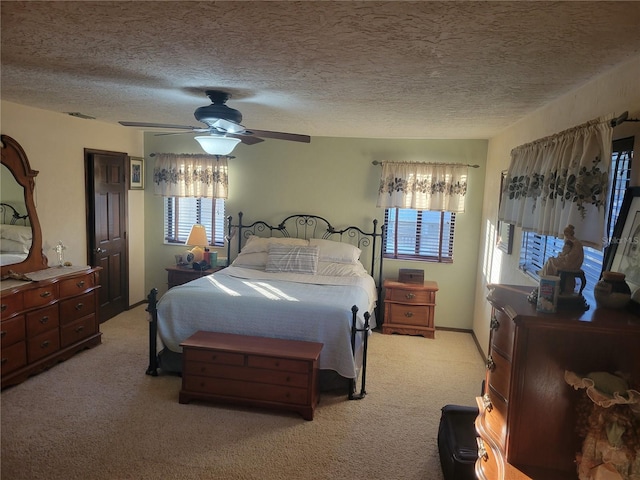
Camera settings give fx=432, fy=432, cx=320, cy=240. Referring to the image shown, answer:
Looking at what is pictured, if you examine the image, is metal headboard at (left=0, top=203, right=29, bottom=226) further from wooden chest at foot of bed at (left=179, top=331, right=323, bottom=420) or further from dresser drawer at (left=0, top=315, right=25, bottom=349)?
wooden chest at foot of bed at (left=179, top=331, right=323, bottom=420)

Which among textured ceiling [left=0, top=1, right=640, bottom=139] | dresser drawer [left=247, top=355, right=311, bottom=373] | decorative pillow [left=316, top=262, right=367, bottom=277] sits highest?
textured ceiling [left=0, top=1, right=640, bottom=139]

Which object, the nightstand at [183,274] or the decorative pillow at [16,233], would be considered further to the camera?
the nightstand at [183,274]

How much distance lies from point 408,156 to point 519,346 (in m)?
3.78

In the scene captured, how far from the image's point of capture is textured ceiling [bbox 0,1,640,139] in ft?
5.06

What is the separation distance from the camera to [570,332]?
1.56 metres

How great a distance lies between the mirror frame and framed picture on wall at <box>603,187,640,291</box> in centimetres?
428

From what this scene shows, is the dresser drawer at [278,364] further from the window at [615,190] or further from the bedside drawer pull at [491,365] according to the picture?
the window at [615,190]

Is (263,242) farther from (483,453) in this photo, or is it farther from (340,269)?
(483,453)

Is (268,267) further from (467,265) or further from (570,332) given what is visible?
(570,332)

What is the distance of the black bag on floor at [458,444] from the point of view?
7.70ft

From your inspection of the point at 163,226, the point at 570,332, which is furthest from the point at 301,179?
the point at 570,332

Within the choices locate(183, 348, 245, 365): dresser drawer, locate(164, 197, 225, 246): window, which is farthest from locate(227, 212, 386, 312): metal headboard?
locate(183, 348, 245, 365): dresser drawer

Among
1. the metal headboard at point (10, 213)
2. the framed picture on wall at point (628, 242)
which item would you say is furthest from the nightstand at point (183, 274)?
the framed picture on wall at point (628, 242)

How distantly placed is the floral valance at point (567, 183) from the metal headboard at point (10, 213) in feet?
13.4
